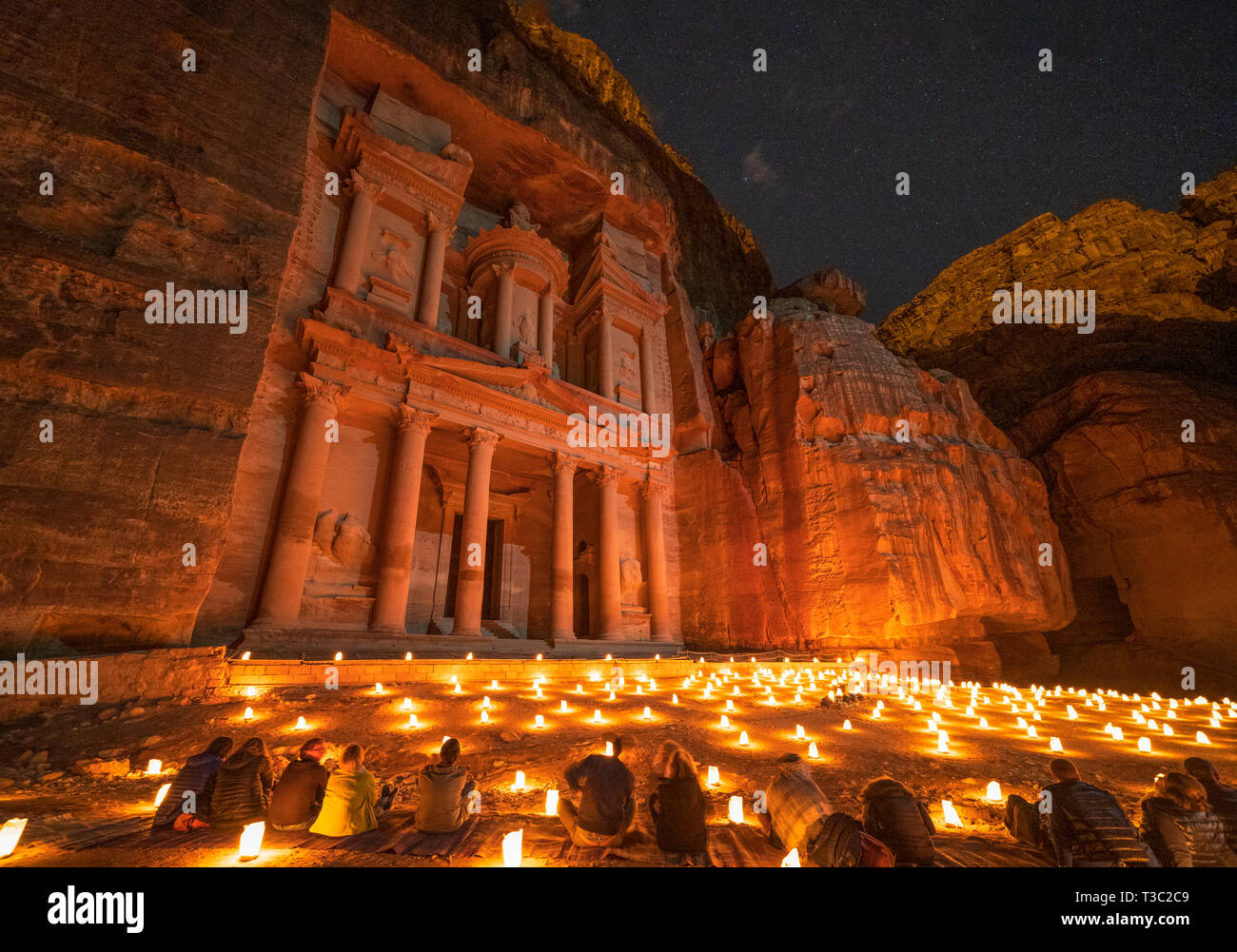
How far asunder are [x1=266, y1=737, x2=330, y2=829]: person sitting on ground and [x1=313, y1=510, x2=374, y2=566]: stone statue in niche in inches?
417

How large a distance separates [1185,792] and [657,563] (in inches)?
629

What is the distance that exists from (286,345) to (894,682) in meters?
18.9

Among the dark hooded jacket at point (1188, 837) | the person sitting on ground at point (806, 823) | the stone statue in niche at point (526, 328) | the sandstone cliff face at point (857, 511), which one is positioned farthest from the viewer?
the stone statue in niche at point (526, 328)

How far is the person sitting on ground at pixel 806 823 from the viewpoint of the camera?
113 inches

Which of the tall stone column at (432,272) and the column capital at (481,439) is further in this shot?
the tall stone column at (432,272)

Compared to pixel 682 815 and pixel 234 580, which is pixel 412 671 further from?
pixel 682 815

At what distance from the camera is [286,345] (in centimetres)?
1344

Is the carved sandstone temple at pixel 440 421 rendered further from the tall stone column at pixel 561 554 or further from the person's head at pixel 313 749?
the person's head at pixel 313 749

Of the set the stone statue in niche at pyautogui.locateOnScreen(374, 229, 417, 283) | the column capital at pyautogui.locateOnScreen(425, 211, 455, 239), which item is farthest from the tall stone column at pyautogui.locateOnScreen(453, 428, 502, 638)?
the column capital at pyautogui.locateOnScreen(425, 211, 455, 239)

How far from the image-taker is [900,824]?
323 centimetres

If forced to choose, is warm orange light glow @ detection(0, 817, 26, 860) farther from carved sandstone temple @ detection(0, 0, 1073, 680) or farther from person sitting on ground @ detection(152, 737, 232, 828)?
carved sandstone temple @ detection(0, 0, 1073, 680)

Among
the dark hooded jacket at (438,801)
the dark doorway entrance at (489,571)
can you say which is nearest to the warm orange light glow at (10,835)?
the dark hooded jacket at (438,801)

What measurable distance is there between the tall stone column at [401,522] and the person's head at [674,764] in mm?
10905

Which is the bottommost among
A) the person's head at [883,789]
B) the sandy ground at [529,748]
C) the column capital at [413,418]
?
the sandy ground at [529,748]
